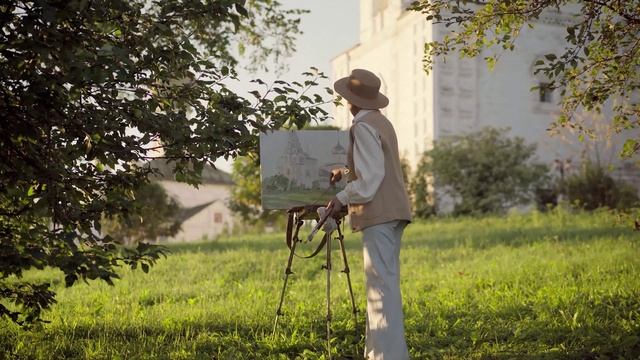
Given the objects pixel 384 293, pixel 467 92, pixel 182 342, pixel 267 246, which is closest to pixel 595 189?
pixel 467 92

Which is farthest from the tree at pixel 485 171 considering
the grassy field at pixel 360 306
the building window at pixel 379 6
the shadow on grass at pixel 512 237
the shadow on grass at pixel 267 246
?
the grassy field at pixel 360 306

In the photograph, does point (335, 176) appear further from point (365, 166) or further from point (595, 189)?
point (595, 189)

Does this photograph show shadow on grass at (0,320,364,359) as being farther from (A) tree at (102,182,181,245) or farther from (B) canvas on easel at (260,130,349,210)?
(A) tree at (102,182,181,245)

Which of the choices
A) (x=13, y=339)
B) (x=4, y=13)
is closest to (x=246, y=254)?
(x=13, y=339)

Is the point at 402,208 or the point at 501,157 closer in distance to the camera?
the point at 402,208

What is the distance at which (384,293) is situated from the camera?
4770 mm

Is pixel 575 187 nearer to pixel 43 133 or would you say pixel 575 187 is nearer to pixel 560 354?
pixel 560 354

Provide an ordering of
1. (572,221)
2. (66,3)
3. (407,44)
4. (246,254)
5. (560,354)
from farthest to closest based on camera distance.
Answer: (407,44)
(572,221)
(246,254)
(560,354)
(66,3)

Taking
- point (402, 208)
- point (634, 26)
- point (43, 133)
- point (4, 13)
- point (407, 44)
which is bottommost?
point (402, 208)

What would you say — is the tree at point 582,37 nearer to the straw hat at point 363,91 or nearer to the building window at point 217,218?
the straw hat at point 363,91

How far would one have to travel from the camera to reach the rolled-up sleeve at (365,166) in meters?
4.67

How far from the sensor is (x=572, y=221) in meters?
17.7

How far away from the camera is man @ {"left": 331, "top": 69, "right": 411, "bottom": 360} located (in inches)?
186

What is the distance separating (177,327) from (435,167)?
18331mm
